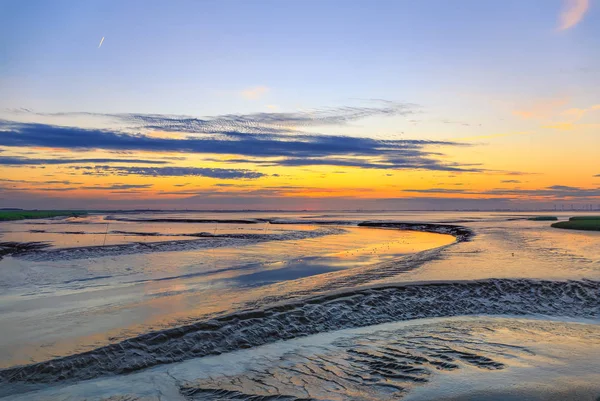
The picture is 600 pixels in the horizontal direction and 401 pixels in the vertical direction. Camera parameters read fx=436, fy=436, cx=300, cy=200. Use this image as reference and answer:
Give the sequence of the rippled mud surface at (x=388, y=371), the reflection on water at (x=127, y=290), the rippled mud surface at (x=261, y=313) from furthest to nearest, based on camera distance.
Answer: the reflection on water at (x=127, y=290) → the rippled mud surface at (x=261, y=313) → the rippled mud surface at (x=388, y=371)

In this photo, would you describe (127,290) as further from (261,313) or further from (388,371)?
(388,371)

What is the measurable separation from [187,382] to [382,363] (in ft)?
13.5

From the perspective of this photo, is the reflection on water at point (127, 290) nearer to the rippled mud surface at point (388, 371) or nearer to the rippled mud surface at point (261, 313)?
the rippled mud surface at point (261, 313)

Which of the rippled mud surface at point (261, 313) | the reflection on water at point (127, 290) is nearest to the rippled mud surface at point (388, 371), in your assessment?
the rippled mud surface at point (261, 313)

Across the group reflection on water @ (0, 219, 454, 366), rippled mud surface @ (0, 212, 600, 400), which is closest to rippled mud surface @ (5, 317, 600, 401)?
rippled mud surface @ (0, 212, 600, 400)

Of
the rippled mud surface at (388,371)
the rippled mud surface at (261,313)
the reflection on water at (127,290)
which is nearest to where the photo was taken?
the rippled mud surface at (388,371)

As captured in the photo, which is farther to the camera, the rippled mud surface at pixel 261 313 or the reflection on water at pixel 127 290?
the reflection on water at pixel 127 290

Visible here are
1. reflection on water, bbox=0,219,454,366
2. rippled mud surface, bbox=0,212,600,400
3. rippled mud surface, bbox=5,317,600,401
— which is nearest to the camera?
rippled mud surface, bbox=5,317,600,401

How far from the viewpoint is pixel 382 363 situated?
31.0ft

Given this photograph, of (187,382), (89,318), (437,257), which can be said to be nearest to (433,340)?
(187,382)

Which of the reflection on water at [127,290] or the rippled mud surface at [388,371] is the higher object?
the rippled mud surface at [388,371]

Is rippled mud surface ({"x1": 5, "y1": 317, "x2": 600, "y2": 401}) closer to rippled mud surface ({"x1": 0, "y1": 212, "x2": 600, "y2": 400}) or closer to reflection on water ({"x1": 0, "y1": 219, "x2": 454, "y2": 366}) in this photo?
rippled mud surface ({"x1": 0, "y1": 212, "x2": 600, "y2": 400})

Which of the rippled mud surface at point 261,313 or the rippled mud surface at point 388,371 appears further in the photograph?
the rippled mud surface at point 261,313

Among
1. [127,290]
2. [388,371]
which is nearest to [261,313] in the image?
[388,371]
